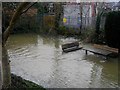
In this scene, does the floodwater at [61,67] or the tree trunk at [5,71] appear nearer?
the tree trunk at [5,71]

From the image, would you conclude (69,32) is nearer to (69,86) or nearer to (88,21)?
(88,21)

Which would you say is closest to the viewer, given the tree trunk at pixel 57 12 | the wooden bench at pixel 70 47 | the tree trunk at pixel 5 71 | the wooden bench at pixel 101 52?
the tree trunk at pixel 5 71

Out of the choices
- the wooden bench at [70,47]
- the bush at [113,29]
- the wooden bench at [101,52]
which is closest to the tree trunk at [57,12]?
the wooden bench at [70,47]

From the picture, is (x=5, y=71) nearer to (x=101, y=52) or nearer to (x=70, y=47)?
(x=101, y=52)

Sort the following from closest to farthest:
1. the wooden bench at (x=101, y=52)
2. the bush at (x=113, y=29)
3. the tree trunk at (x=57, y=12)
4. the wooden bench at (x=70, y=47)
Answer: the wooden bench at (x=101, y=52)
the bush at (x=113, y=29)
the wooden bench at (x=70, y=47)
the tree trunk at (x=57, y=12)

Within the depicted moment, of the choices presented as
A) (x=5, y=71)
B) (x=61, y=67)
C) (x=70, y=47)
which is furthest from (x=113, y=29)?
(x=5, y=71)

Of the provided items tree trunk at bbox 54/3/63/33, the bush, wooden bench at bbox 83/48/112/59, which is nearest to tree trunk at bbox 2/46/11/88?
wooden bench at bbox 83/48/112/59

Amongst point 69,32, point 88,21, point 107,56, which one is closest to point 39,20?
point 69,32

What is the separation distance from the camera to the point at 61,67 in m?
8.81

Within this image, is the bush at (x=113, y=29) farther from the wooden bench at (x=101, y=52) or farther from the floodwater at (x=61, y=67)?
the floodwater at (x=61, y=67)

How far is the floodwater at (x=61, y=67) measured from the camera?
7.24 meters

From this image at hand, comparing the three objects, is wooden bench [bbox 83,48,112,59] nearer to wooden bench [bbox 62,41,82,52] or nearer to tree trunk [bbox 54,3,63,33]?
wooden bench [bbox 62,41,82,52]

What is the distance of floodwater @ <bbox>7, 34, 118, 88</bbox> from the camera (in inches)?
285

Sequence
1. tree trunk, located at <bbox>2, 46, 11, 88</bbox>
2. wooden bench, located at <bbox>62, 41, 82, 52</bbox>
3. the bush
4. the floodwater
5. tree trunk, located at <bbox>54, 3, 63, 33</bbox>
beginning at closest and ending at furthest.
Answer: tree trunk, located at <bbox>2, 46, 11, 88</bbox> → the floodwater → the bush → wooden bench, located at <bbox>62, 41, 82, 52</bbox> → tree trunk, located at <bbox>54, 3, 63, 33</bbox>
